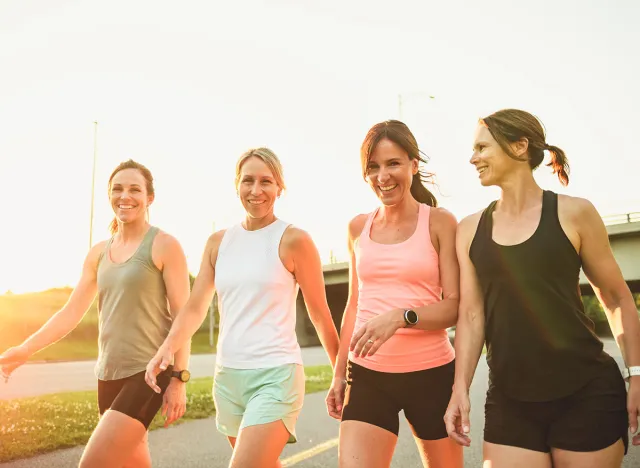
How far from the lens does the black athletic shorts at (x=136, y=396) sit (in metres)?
3.95

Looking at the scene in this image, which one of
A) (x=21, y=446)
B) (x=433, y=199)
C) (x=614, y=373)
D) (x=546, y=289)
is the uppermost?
(x=433, y=199)

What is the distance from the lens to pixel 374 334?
3236 mm

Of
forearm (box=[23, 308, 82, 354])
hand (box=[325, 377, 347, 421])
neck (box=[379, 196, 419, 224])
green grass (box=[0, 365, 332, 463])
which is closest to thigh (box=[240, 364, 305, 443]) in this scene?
hand (box=[325, 377, 347, 421])

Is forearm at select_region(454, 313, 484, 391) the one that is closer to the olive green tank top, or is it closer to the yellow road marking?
the olive green tank top

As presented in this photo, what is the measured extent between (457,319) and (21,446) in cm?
576

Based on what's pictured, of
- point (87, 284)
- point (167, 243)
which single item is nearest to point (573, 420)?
point (167, 243)

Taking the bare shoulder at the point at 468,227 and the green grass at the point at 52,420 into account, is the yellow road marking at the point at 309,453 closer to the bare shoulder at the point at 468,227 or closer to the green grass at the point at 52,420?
the green grass at the point at 52,420

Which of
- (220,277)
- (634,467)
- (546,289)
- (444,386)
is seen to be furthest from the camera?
(634,467)

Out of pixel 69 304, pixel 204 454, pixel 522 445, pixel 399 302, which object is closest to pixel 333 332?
pixel 399 302

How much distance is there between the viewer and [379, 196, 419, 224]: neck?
382cm

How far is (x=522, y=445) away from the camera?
9.75 feet

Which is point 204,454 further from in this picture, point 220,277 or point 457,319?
point 457,319

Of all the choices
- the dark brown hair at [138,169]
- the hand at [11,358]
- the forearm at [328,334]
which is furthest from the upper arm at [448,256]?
the hand at [11,358]

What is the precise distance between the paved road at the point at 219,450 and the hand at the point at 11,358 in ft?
8.16
